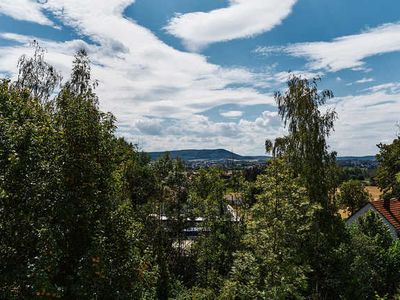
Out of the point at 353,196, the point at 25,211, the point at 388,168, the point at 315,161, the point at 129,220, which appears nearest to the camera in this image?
the point at 25,211

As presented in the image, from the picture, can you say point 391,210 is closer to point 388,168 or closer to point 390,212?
point 390,212

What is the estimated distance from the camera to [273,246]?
1496 centimetres

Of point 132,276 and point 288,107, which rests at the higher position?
point 288,107

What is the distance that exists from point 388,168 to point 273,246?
30.7 m

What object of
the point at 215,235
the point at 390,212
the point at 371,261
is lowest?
the point at 371,261

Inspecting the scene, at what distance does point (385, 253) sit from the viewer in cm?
2633

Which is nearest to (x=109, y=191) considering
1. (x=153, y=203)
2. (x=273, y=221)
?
(x=273, y=221)

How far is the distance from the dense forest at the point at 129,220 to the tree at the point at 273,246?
48mm

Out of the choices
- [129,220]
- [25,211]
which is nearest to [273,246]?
[129,220]

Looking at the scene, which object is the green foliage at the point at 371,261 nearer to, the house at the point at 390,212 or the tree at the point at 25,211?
the house at the point at 390,212

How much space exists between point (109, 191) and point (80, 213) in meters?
1.32

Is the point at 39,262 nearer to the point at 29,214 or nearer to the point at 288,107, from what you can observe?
the point at 29,214

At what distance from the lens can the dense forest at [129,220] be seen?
985 cm

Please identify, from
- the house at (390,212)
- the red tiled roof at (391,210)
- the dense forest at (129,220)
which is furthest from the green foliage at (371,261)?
the red tiled roof at (391,210)
